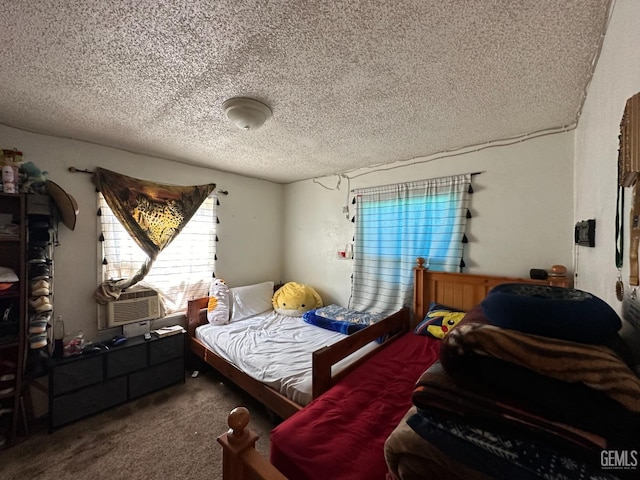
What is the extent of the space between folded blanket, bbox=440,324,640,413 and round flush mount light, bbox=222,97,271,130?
5.31ft

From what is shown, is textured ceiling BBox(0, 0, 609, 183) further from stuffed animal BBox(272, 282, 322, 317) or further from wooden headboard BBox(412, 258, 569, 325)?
stuffed animal BBox(272, 282, 322, 317)

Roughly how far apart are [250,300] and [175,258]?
3.20ft

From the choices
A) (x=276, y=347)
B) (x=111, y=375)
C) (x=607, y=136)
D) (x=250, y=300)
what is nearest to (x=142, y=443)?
(x=111, y=375)

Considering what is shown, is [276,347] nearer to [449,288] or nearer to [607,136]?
[449,288]

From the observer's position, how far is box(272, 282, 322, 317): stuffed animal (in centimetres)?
311

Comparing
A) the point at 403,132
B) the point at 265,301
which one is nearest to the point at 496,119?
the point at 403,132

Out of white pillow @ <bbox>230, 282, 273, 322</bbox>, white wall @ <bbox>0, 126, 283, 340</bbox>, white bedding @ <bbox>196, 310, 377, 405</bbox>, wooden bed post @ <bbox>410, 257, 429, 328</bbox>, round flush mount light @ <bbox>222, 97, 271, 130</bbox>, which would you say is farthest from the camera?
white pillow @ <bbox>230, 282, 273, 322</bbox>

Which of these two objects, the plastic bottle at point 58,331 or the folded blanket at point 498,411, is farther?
the plastic bottle at point 58,331

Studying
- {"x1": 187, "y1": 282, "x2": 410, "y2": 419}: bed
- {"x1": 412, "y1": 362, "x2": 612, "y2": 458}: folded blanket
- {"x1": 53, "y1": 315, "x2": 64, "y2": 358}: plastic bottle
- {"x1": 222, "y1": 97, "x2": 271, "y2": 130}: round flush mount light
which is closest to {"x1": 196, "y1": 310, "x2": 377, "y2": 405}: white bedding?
{"x1": 187, "y1": 282, "x2": 410, "y2": 419}: bed

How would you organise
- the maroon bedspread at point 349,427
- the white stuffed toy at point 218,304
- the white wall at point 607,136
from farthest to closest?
the white stuffed toy at point 218,304 → the maroon bedspread at point 349,427 → the white wall at point 607,136

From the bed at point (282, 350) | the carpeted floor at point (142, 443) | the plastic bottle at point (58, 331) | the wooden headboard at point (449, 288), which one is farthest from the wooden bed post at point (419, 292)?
the plastic bottle at point (58, 331)

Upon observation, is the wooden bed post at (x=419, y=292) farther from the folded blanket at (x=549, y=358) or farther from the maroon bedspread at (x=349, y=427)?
the folded blanket at (x=549, y=358)

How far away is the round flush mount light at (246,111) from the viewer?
1.57 m

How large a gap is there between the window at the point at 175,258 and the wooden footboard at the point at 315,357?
22cm
